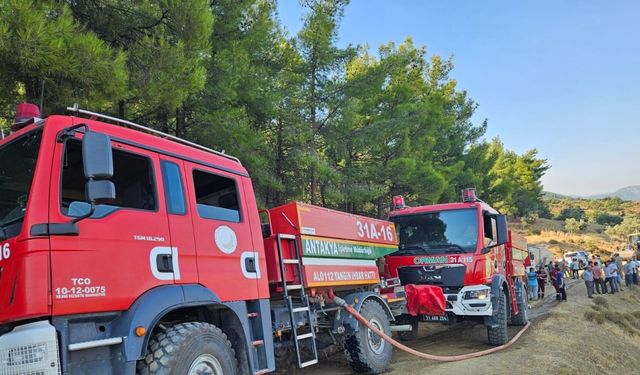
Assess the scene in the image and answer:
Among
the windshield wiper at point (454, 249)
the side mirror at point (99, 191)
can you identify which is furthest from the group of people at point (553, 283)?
the side mirror at point (99, 191)

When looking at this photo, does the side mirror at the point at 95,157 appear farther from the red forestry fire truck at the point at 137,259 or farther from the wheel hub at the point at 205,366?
the wheel hub at the point at 205,366

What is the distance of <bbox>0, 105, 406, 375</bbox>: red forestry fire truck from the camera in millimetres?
3227

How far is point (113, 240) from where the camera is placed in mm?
3660

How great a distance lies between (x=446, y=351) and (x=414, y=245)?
1922 mm

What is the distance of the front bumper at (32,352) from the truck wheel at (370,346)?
414cm

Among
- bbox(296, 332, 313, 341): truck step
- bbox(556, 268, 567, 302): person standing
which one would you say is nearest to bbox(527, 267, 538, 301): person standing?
bbox(556, 268, 567, 302): person standing

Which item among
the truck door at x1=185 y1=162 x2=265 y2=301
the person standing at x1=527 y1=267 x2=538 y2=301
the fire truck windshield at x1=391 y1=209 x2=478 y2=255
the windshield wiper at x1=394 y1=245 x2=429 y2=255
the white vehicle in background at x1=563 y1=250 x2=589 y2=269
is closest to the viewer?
the truck door at x1=185 y1=162 x2=265 y2=301

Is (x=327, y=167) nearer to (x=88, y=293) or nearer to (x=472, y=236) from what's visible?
(x=472, y=236)

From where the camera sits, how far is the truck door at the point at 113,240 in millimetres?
3354

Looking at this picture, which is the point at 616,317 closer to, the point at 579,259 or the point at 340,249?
the point at 340,249

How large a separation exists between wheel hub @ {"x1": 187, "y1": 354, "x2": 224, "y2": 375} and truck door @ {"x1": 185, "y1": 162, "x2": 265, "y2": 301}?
0.58 meters

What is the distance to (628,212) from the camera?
82.0m

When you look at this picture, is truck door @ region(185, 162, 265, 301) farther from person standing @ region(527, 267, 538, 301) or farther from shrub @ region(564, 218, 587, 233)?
shrub @ region(564, 218, 587, 233)

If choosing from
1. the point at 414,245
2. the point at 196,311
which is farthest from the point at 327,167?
the point at 196,311
